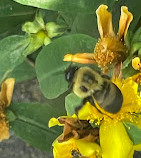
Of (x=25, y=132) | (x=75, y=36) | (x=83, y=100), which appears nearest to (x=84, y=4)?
(x=75, y=36)

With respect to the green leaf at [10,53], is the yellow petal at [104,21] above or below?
above

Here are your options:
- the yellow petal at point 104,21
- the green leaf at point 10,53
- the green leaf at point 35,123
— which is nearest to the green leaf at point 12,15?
the green leaf at point 10,53

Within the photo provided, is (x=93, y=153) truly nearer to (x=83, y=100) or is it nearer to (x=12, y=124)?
(x=83, y=100)

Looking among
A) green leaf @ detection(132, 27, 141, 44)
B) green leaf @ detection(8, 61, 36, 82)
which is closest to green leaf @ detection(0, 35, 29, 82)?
green leaf @ detection(8, 61, 36, 82)

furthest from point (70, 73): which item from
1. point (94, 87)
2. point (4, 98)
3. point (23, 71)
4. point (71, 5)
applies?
point (23, 71)

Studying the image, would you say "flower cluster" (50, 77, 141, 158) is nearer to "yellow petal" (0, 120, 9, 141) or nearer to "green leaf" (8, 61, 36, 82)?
"yellow petal" (0, 120, 9, 141)

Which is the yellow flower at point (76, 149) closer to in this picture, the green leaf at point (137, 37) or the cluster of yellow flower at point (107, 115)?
the cluster of yellow flower at point (107, 115)
